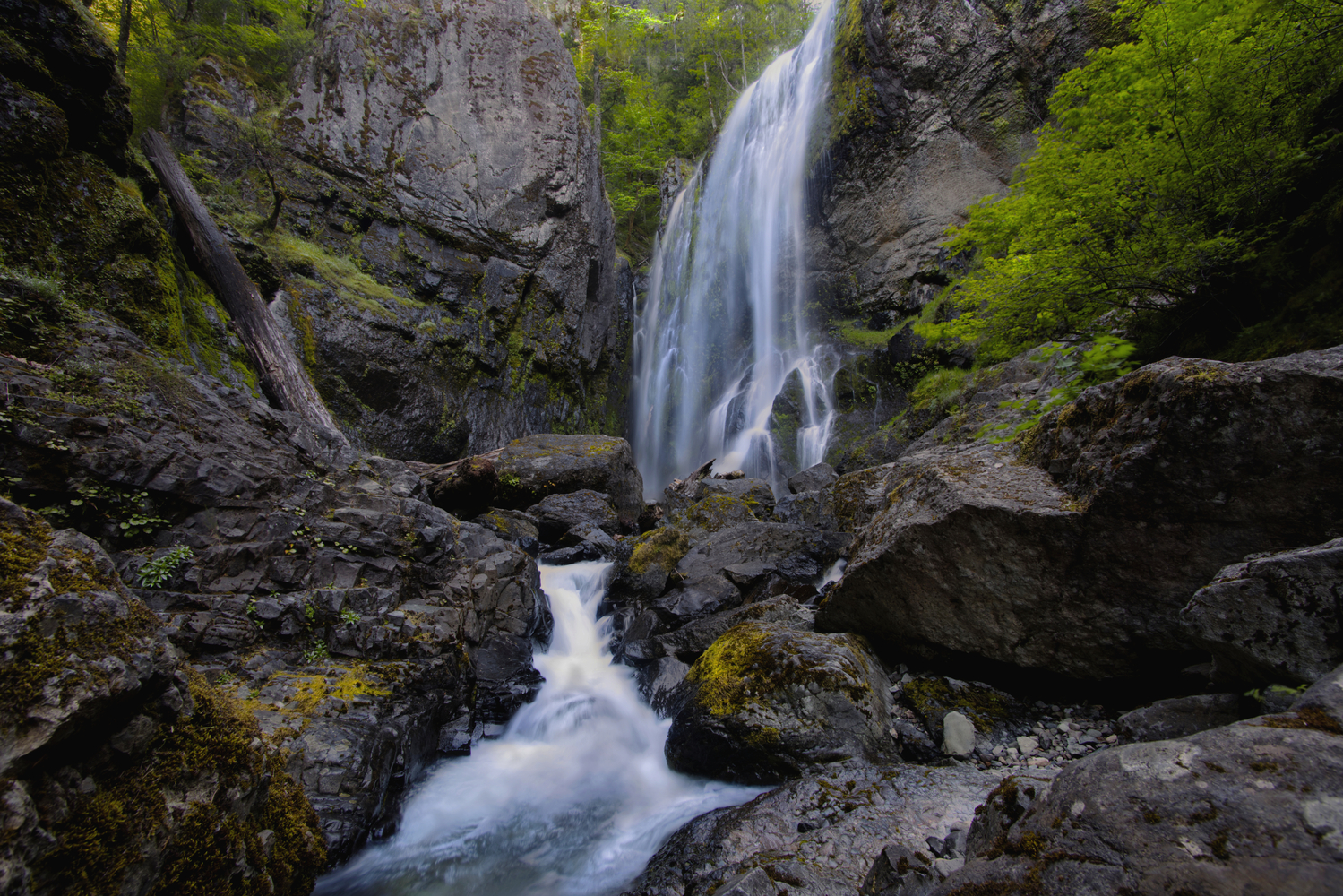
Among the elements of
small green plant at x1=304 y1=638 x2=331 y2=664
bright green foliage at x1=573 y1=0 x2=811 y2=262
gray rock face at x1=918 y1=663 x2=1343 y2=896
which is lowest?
gray rock face at x1=918 y1=663 x2=1343 y2=896

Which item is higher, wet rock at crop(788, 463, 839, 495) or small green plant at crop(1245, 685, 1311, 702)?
wet rock at crop(788, 463, 839, 495)

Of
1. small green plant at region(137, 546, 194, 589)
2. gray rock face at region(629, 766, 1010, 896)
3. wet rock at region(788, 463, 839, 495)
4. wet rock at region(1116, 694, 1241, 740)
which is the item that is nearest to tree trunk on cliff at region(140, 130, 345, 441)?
small green plant at region(137, 546, 194, 589)

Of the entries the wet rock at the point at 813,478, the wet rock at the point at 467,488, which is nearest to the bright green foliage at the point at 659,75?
the wet rock at the point at 813,478

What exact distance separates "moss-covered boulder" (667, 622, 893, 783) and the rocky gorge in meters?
0.02

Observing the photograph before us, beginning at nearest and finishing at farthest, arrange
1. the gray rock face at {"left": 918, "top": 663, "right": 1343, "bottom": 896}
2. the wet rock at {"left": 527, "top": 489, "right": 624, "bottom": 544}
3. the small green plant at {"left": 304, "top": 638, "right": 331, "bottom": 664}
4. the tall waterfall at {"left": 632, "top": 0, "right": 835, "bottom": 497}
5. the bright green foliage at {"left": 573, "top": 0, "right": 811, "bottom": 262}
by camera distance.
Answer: the gray rock face at {"left": 918, "top": 663, "right": 1343, "bottom": 896}, the small green plant at {"left": 304, "top": 638, "right": 331, "bottom": 664}, the wet rock at {"left": 527, "top": 489, "right": 624, "bottom": 544}, the tall waterfall at {"left": 632, "top": 0, "right": 835, "bottom": 497}, the bright green foliage at {"left": 573, "top": 0, "right": 811, "bottom": 262}

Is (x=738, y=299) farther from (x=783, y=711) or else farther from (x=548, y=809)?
(x=548, y=809)

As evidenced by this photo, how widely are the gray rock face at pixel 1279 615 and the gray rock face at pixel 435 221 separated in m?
13.0

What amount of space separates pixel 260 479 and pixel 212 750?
13.0ft

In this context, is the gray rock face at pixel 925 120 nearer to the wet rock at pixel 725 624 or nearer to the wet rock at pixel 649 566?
the wet rock at pixel 649 566

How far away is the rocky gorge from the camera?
56.5 inches

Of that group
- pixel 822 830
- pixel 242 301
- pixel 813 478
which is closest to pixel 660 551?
pixel 813 478

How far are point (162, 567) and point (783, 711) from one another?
15.9 feet

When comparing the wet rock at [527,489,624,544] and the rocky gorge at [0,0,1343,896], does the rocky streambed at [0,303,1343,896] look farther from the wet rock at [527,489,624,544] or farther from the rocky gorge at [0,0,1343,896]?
the wet rock at [527,489,624,544]

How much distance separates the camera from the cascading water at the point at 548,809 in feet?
10.9
